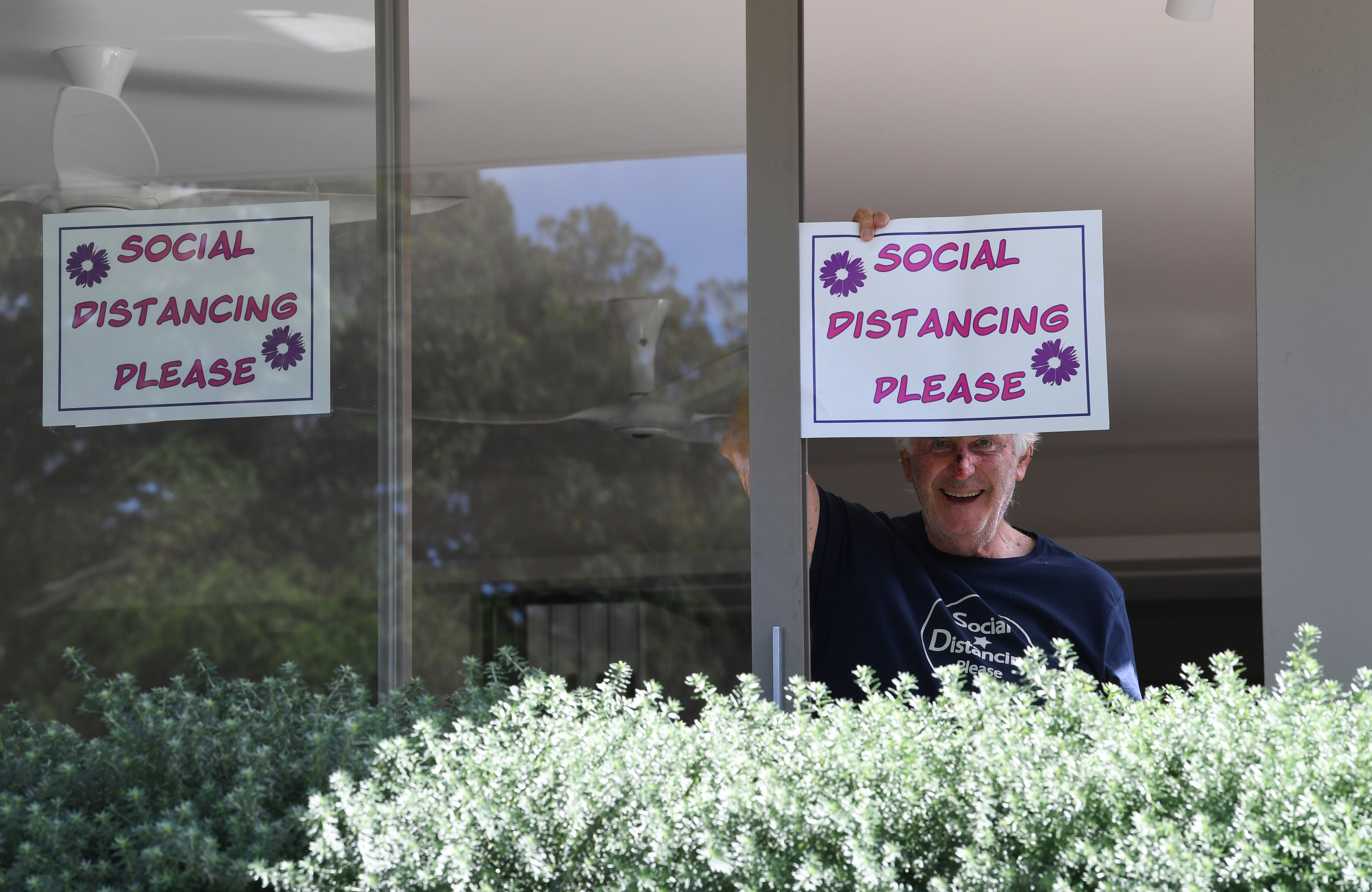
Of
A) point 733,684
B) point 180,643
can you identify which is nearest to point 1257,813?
point 733,684

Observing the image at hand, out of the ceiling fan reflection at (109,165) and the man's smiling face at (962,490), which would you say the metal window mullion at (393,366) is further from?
the man's smiling face at (962,490)

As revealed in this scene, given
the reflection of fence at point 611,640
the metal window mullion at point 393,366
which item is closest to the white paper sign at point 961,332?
the metal window mullion at point 393,366

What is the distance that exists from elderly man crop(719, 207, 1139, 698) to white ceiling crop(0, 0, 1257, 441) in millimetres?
1086

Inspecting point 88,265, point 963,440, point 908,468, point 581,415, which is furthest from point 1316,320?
point 581,415

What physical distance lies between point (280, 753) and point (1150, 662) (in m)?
14.8

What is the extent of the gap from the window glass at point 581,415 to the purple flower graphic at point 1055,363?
124 centimetres

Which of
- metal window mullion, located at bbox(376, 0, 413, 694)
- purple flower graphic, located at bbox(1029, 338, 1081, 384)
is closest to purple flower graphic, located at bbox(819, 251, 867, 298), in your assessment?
purple flower graphic, located at bbox(1029, 338, 1081, 384)

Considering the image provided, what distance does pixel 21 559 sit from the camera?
134 inches

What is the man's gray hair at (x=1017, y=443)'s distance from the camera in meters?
2.75

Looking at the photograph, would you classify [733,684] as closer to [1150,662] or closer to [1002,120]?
[1002,120]

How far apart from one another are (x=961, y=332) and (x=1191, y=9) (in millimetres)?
1584

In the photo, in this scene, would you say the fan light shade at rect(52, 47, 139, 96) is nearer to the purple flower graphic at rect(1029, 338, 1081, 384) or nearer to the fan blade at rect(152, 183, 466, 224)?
the fan blade at rect(152, 183, 466, 224)

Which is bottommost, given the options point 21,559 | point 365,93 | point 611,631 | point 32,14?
point 611,631

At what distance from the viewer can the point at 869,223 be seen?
6.79ft
